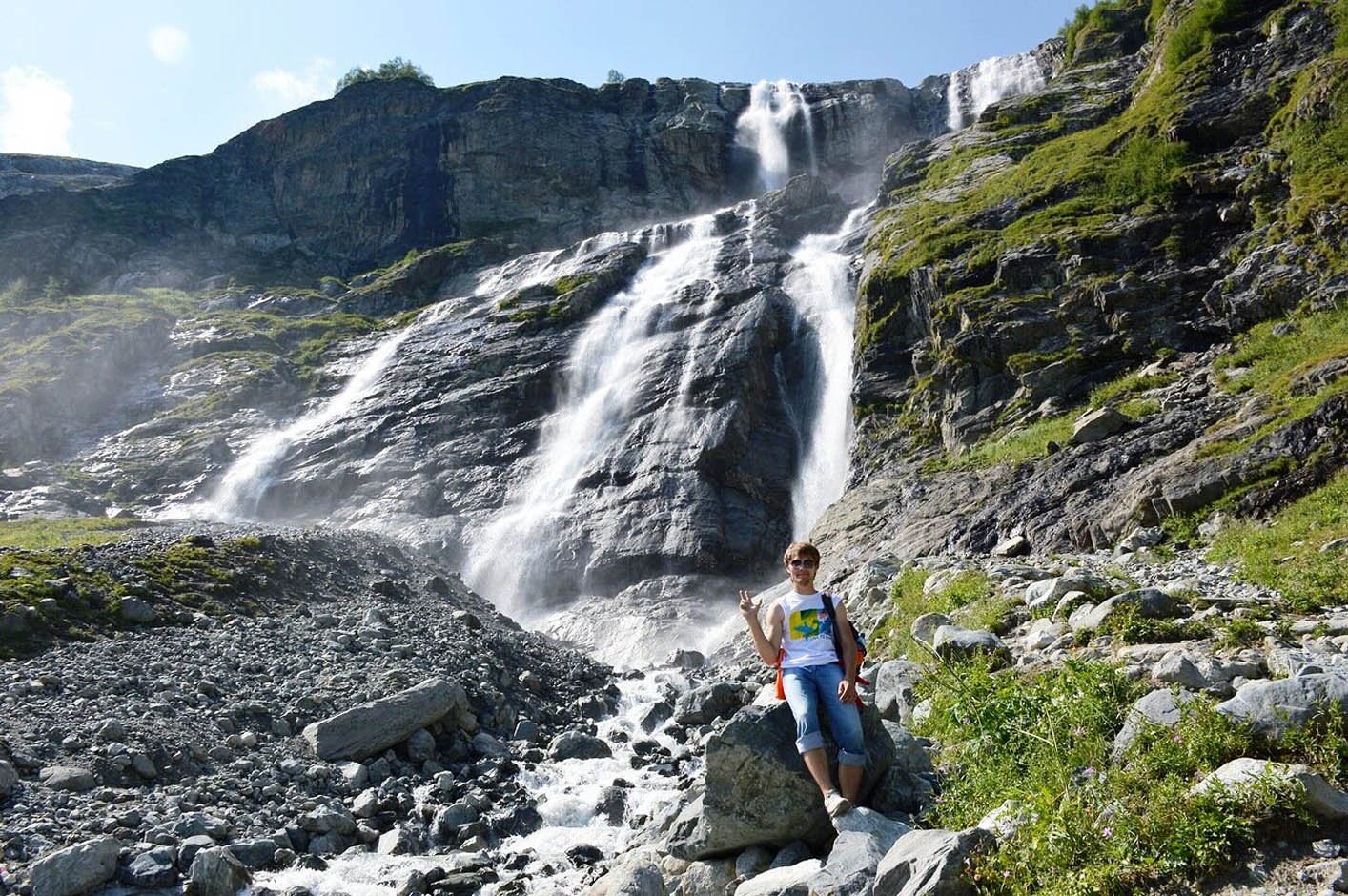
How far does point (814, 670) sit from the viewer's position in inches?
289

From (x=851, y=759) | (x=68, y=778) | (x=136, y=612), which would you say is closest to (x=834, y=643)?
(x=851, y=759)

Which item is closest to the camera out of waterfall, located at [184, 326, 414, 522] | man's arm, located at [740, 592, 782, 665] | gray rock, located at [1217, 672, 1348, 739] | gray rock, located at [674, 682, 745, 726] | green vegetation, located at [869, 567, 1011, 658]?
gray rock, located at [1217, 672, 1348, 739]

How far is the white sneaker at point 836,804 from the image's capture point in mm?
6406

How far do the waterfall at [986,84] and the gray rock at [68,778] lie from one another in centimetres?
7805

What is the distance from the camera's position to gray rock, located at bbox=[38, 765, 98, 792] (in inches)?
424

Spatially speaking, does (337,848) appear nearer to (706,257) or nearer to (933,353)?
(933,353)

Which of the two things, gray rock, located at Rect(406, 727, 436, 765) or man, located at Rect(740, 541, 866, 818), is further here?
gray rock, located at Rect(406, 727, 436, 765)

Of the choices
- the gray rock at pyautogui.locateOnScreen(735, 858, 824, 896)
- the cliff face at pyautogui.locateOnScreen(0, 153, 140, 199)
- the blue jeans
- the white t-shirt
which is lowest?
the gray rock at pyautogui.locateOnScreen(735, 858, 824, 896)

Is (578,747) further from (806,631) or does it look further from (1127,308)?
(1127,308)

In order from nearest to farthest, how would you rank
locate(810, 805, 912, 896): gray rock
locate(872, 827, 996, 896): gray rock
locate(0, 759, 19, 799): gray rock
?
locate(872, 827, 996, 896): gray rock
locate(810, 805, 912, 896): gray rock
locate(0, 759, 19, 799): gray rock

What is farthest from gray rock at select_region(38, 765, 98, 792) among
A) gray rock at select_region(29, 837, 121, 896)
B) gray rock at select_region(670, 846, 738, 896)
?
gray rock at select_region(670, 846, 738, 896)

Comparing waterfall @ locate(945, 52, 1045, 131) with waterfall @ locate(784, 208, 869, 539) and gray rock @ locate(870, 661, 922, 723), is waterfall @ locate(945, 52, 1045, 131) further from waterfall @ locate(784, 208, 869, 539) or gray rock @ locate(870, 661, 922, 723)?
gray rock @ locate(870, 661, 922, 723)

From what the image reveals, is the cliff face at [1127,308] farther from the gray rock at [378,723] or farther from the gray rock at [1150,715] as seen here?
the gray rock at [378,723]

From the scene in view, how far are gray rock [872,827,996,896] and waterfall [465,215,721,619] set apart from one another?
29.9m
